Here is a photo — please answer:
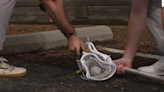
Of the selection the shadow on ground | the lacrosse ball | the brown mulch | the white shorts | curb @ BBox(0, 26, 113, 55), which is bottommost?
the brown mulch

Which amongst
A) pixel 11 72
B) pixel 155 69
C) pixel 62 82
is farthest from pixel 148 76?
pixel 11 72

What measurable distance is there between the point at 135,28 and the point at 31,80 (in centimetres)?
92

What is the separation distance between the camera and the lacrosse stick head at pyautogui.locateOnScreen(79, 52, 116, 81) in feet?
8.35

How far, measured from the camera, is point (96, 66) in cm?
262

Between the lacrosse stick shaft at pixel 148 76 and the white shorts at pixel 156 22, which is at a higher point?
the white shorts at pixel 156 22

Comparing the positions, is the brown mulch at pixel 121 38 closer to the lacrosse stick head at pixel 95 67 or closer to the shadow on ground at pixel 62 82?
the shadow on ground at pixel 62 82

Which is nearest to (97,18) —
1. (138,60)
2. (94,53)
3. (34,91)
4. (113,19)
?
(113,19)

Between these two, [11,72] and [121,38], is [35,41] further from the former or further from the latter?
[121,38]

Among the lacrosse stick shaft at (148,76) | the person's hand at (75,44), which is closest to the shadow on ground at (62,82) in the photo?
the lacrosse stick shaft at (148,76)

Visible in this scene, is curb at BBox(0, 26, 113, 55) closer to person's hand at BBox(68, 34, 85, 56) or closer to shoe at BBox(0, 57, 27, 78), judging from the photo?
shoe at BBox(0, 57, 27, 78)

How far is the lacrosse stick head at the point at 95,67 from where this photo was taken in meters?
2.54

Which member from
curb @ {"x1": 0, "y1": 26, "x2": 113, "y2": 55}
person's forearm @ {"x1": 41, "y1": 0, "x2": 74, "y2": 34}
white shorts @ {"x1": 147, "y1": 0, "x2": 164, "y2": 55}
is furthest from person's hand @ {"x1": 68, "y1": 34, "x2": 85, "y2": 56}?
curb @ {"x1": 0, "y1": 26, "x2": 113, "y2": 55}

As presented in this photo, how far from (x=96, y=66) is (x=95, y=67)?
0.06ft

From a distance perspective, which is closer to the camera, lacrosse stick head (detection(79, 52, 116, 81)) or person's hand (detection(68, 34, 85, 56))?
lacrosse stick head (detection(79, 52, 116, 81))
